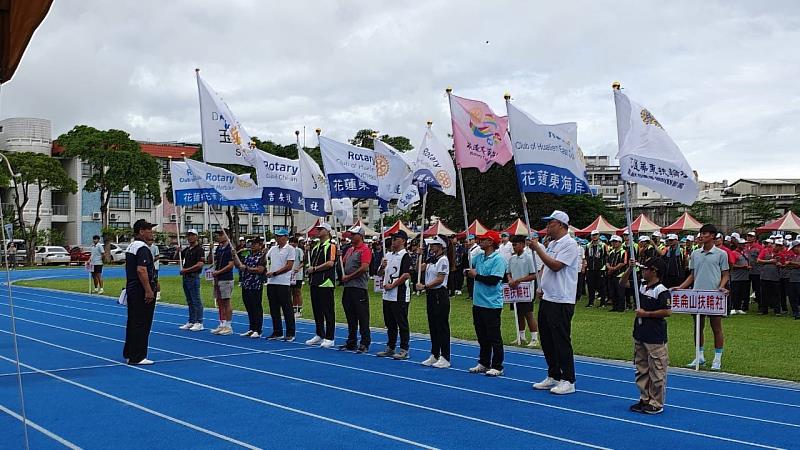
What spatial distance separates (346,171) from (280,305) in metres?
2.76

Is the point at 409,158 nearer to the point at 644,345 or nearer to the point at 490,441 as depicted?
the point at 644,345

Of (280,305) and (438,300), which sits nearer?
(438,300)

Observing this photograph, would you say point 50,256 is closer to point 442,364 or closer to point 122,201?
point 122,201

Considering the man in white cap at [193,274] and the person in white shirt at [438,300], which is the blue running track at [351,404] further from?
the man in white cap at [193,274]

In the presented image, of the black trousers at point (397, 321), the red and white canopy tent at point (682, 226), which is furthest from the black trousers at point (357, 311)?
the red and white canopy tent at point (682, 226)

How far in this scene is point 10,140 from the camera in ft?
213

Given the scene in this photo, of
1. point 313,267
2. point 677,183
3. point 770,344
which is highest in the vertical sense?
point 677,183

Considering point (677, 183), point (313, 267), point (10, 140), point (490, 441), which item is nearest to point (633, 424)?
point (490, 441)

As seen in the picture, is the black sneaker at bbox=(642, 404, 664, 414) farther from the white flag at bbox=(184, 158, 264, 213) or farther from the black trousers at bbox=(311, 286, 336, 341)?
the white flag at bbox=(184, 158, 264, 213)

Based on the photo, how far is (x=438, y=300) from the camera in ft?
36.9

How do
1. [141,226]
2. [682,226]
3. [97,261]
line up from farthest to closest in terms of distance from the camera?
1. [682,226]
2. [97,261]
3. [141,226]

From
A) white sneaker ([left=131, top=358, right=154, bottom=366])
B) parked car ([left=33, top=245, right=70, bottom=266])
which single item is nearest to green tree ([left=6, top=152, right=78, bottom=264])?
parked car ([left=33, top=245, right=70, bottom=266])

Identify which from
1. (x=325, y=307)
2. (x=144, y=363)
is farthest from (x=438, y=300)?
(x=144, y=363)

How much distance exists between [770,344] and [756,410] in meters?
5.81
